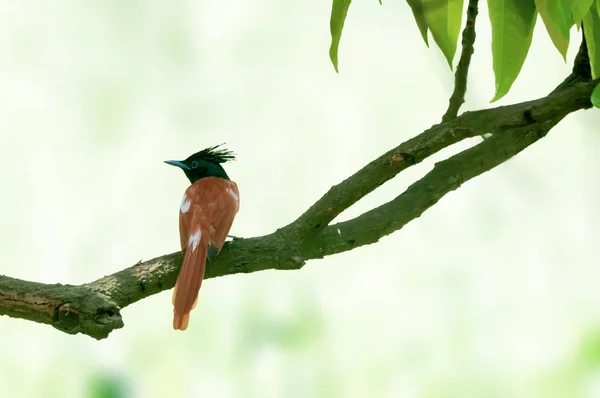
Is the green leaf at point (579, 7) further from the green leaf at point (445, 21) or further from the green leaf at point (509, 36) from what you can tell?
the green leaf at point (445, 21)

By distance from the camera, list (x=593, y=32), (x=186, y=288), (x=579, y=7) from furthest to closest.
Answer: (x=186, y=288) → (x=593, y=32) → (x=579, y=7)

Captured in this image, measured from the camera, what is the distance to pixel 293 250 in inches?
72.9

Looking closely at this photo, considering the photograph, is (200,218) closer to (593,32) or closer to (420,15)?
(420,15)

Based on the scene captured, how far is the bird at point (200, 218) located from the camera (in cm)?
188

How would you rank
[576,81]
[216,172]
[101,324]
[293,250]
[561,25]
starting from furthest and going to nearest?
[216,172] < [576,81] < [293,250] < [101,324] < [561,25]

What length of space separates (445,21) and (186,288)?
0.91 m

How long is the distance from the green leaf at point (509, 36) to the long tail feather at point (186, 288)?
0.86m

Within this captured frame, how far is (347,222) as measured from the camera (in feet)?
6.29

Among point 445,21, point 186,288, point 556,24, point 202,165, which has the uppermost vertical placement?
point 202,165

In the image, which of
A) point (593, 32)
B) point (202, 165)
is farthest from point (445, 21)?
point (202, 165)

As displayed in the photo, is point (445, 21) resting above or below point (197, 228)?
above

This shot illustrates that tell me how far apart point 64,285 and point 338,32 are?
0.87 m

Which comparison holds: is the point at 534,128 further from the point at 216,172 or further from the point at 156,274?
the point at 216,172

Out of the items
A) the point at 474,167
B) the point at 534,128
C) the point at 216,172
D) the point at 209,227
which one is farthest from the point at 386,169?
the point at 216,172
